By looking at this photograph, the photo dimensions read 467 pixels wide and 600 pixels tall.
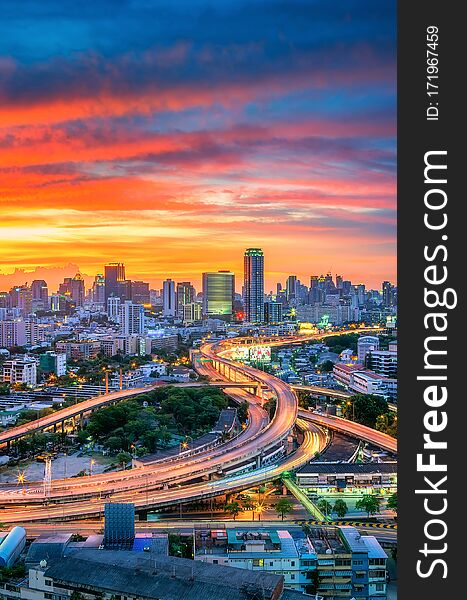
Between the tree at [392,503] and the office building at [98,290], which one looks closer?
the tree at [392,503]

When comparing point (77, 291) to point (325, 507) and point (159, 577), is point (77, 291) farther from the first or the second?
point (159, 577)

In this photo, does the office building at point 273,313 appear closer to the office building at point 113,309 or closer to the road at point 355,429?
the office building at point 113,309

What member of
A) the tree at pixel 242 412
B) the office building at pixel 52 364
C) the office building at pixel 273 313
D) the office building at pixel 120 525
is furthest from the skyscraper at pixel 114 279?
the office building at pixel 120 525

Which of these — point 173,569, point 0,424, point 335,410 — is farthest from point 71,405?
point 173,569

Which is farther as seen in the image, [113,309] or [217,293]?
[217,293]

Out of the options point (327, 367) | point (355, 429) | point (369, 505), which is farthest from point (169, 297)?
point (369, 505)

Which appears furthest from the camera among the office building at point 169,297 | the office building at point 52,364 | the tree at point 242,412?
the office building at point 169,297

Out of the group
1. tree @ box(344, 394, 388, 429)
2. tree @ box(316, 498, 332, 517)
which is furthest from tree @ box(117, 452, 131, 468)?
tree @ box(344, 394, 388, 429)
